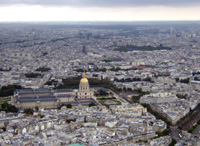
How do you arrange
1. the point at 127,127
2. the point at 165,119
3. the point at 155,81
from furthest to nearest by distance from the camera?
the point at 155,81, the point at 165,119, the point at 127,127

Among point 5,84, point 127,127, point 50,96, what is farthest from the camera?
point 5,84

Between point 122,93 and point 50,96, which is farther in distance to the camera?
point 122,93

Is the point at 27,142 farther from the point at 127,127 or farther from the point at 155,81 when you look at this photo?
the point at 155,81

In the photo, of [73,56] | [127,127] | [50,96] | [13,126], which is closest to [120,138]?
[127,127]

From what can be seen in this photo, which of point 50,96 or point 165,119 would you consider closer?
point 165,119

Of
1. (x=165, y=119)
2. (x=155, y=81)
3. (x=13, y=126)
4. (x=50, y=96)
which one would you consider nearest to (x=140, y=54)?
(x=155, y=81)

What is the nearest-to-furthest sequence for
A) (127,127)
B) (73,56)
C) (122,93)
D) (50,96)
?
(127,127)
(50,96)
(122,93)
(73,56)

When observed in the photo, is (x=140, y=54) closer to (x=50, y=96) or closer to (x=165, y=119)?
(x=50, y=96)
